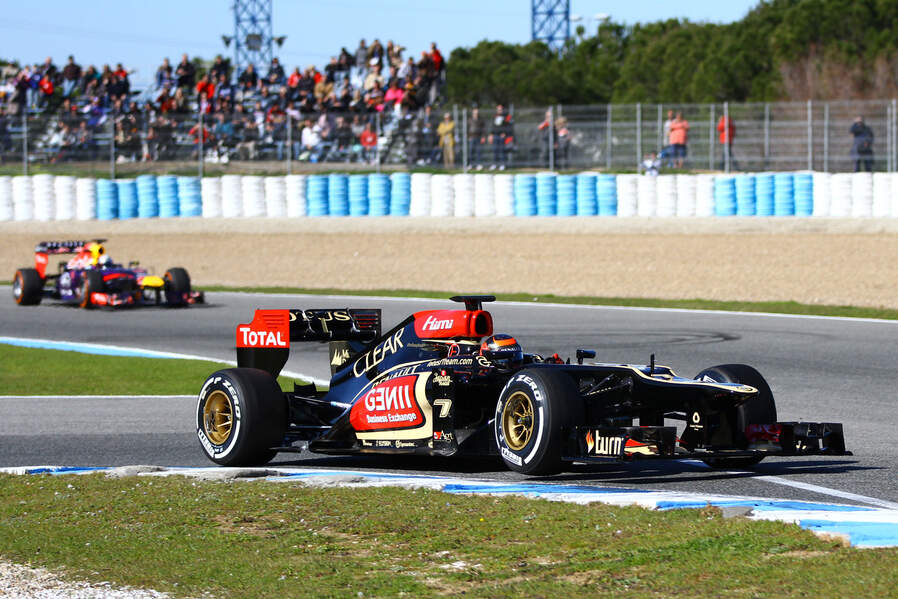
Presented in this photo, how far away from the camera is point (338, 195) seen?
29594 millimetres

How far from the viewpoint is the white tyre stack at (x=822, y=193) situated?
26.1 m

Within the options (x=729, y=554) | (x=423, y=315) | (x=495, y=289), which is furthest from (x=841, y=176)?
(x=729, y=554)

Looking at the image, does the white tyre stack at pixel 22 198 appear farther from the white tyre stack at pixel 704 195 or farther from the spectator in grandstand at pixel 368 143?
the white tyre stack at pixel 704 195

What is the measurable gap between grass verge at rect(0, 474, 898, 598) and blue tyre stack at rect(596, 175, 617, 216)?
21.6 meters

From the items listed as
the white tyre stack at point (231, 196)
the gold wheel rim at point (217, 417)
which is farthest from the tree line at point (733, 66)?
the gold wheel rim at point (217, 417)

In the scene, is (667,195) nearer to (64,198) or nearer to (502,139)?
(502,139)

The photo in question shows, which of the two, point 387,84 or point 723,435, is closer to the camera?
point 723,435

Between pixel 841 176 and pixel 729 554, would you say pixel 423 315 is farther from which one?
pixel 841 176

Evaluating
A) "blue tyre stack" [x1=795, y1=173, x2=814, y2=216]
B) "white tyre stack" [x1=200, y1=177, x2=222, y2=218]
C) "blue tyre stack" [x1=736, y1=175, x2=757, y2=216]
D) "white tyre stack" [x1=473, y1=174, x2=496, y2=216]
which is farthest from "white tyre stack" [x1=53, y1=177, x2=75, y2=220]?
"blue tyre stack" [x1=795, y1=173, x2=814, y2=216]

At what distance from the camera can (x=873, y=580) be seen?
453cm

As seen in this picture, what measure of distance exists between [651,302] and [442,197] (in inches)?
396

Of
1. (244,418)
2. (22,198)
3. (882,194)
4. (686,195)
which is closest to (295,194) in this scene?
(22,198)

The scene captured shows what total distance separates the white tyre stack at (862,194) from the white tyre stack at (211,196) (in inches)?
532

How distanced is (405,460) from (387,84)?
26.9 m
